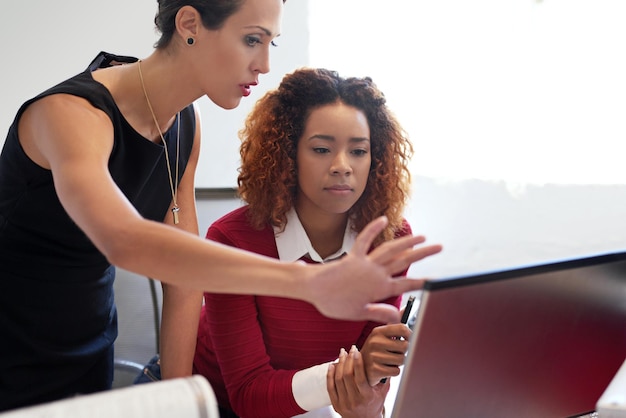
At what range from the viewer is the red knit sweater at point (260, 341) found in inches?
50.3

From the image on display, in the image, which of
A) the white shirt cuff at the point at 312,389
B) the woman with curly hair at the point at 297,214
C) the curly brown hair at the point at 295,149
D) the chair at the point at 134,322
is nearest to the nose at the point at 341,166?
the woman with curly hair at the point at 297,214

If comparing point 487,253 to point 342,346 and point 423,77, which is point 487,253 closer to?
point 423,77

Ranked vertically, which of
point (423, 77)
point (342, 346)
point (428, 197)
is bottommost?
point (342, 346)

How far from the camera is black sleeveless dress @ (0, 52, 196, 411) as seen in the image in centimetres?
114

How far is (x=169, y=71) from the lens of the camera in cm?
120

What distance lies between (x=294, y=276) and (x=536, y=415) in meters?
0.40

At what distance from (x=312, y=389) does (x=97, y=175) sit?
0.55m

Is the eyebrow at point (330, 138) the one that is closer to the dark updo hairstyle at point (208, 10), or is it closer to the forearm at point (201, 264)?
the dark updo hairstyle at point (208, 10)

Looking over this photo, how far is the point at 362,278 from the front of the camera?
760mm

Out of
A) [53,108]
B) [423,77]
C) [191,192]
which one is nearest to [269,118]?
[191,192]

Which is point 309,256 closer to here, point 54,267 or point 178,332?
point 178,332

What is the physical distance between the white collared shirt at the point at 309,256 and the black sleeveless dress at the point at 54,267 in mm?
258

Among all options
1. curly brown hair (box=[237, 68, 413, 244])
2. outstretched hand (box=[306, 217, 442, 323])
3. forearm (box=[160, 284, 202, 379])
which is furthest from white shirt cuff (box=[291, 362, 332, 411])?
outstretched hand (box=[306, 217, 442, 323])

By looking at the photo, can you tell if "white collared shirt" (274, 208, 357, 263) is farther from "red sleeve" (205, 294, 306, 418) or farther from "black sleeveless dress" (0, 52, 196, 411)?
"black sleeveless dress" (0, 52, 196, 411)
